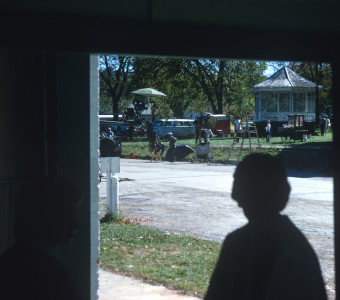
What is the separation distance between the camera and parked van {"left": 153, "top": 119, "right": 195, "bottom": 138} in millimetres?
43531

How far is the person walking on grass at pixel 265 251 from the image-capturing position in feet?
7.94

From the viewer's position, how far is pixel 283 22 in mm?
3389

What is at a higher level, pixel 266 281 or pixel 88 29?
pixel 88 29

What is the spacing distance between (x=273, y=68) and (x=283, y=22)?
53139 millimetres

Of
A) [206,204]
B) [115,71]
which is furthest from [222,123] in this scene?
[206,204]

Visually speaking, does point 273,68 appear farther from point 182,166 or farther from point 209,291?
point 209,291

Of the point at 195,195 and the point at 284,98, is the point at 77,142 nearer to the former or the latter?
the point at 195,195

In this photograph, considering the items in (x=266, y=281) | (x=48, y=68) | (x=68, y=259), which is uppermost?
(x=48, y=68)

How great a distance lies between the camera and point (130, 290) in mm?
6160

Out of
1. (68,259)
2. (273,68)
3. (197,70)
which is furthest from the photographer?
(273,68)

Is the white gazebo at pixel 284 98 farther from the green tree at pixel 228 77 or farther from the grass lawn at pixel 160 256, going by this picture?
the grass lawn at pixel 160 256

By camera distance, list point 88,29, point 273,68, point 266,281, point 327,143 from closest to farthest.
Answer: point 266,281
point 88,29
point 327,143
point 273,68

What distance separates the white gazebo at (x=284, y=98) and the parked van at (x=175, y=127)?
6.65m

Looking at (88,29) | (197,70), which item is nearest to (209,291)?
(88,29)
